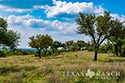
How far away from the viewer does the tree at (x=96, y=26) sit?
165ft

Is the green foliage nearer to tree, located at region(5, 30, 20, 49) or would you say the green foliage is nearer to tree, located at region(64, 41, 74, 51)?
tree, located at region(5, 30, 20, 49)

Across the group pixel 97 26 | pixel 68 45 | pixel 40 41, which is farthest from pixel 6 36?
pixel 68 45

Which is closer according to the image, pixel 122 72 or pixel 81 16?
pixel 122 72

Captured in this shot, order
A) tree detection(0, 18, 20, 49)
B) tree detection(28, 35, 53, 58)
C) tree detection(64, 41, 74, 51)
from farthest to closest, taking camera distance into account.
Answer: tree detection(64, 41, 74, 51), tree detection(28, 35, 53, 58), tree detection(0, 18, 20, 49)

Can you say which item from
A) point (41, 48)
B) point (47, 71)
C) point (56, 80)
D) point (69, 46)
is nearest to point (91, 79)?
point (56, 80)

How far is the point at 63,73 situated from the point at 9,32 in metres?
19.9

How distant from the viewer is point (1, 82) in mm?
16281

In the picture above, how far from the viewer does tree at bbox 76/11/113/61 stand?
5041 centimetres

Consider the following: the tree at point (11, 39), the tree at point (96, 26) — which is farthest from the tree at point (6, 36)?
the tree at point (96, 26)

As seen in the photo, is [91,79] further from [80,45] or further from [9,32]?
[80,45]

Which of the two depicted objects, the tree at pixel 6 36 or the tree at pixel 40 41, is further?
the tree at pixel 40 41

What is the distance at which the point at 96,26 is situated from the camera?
51.5 meters

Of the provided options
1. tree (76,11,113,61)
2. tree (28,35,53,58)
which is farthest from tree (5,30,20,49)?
tree (28,35,53,58)

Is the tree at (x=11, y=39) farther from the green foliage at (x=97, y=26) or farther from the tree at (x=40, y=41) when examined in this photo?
the tree at (x=40, y=41)
